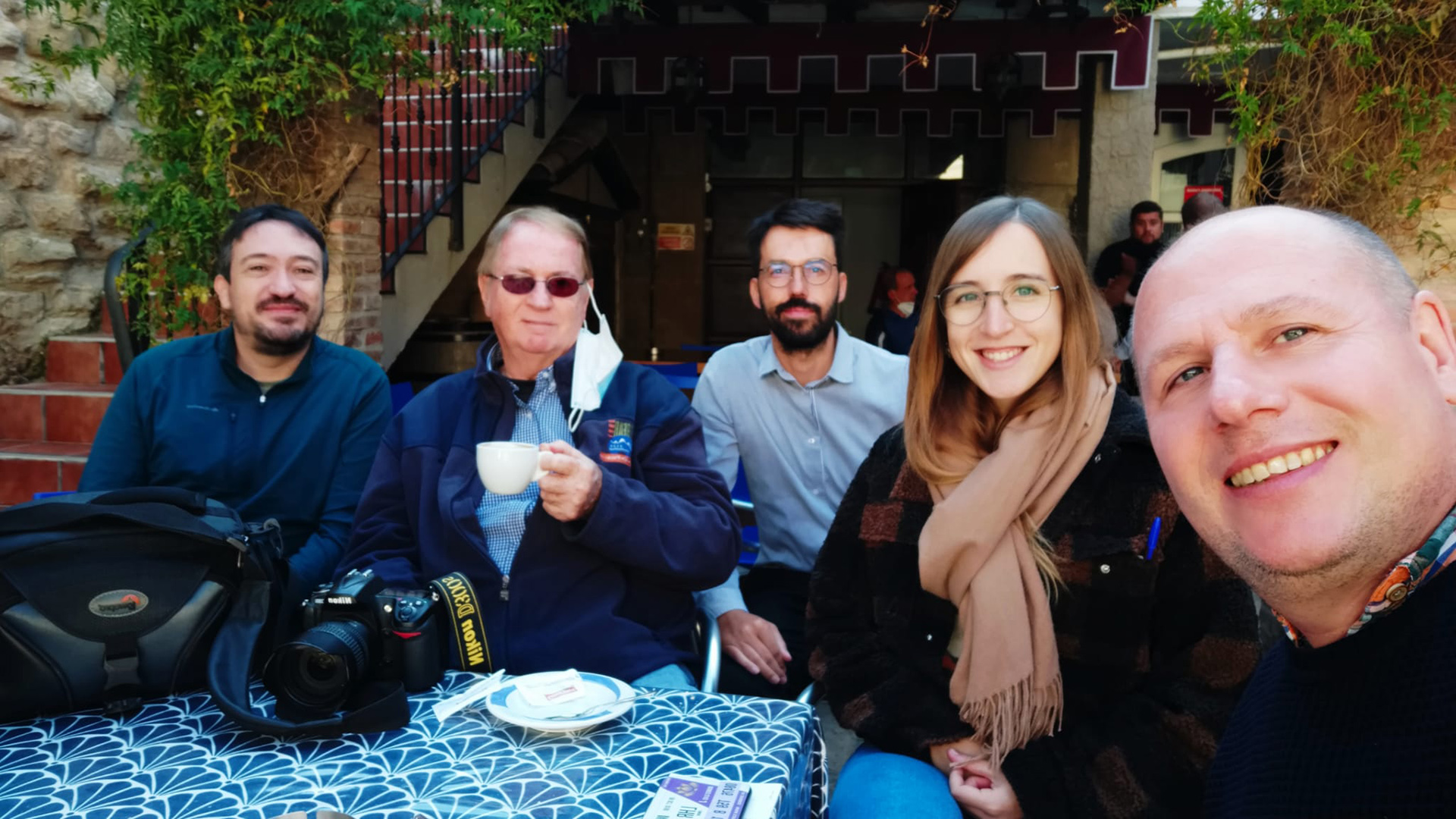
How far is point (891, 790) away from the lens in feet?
5.57

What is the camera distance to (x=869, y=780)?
69.0 inches

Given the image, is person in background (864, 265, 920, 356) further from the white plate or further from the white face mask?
the white plate

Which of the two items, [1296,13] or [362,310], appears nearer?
[1296,13]

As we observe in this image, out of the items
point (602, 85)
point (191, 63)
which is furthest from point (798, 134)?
point (191, 63)

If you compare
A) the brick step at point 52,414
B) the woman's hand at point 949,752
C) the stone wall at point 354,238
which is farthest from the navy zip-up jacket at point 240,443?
the brick step at point 52,414

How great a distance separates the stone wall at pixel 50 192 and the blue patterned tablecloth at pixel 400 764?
434 centimetres

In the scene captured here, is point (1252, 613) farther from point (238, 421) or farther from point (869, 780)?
point (238, 421)

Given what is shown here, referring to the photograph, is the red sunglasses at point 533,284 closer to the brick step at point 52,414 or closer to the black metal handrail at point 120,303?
the black metal handrail at point 120,303

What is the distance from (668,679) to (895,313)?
5.49 m

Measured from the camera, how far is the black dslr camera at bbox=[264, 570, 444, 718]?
144cm

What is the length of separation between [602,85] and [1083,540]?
634cm

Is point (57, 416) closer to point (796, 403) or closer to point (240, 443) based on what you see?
point (240, 443)

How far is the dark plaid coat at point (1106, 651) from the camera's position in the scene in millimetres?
1652

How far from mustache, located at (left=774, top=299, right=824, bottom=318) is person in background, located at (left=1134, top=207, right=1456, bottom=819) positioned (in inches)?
70.7
